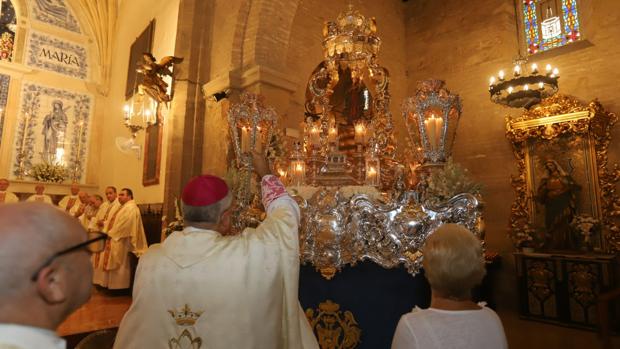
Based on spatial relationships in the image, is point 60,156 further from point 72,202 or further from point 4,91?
point 72,202

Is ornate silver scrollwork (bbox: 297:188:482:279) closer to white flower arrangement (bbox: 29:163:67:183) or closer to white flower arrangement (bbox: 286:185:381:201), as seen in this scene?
white flower arrangement (bbox: 286:185:381:201)

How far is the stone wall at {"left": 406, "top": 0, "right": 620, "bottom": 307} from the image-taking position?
287 inches

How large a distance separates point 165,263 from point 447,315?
121 cm

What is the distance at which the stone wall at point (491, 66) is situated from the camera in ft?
23.9

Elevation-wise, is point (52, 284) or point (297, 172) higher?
point (297, 172)

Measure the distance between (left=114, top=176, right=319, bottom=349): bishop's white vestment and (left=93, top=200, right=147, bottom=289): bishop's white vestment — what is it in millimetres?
5983

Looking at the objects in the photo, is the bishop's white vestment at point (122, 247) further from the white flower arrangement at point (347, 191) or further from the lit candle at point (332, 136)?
the white flower arrangement at point (347, 191)

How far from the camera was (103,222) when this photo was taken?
26.1ft

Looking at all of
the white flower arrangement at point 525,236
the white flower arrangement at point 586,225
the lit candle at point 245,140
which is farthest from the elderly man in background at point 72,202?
the white flower arrangement at point 586,225

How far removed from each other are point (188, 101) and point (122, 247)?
307 cm

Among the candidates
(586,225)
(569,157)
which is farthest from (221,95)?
(586,225)

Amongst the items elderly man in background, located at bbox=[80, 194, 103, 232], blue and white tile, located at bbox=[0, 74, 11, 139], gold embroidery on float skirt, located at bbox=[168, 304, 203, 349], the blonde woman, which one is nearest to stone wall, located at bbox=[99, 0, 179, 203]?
elderly man in background, located at bbox=[80, 194, 103, 232]

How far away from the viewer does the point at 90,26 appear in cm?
1177

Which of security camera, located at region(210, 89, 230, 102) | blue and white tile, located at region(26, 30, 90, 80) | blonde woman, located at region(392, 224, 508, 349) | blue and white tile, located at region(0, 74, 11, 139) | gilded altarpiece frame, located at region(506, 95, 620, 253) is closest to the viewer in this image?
blonde woman, located at region(392, 224, 508, 349)
